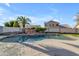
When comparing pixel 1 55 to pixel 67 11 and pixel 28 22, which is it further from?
pixel 67 11

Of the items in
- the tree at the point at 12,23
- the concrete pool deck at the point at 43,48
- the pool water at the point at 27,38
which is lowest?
the concrete pool deck at the point at 43,48

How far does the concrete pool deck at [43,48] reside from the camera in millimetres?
6898

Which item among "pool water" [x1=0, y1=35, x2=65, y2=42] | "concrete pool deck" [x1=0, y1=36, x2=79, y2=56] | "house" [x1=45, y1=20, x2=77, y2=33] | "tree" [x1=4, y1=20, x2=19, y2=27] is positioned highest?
"tree" [x1=4, y1=20, x2=19, y2=27]

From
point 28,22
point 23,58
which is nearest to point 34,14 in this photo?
point 28,22

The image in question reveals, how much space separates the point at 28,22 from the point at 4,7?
362 mm

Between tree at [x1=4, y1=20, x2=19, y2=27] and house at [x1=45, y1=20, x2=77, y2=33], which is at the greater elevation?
tree at [x1=4, y1=20, x2=19, y2=27]

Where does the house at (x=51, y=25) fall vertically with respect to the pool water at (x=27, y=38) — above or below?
above

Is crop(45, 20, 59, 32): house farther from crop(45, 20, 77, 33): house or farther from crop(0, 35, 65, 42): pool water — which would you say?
crop(0, 35, 65, 42): pool water

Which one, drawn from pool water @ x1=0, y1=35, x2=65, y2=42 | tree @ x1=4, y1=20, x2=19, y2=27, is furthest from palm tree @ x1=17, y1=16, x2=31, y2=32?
pool water @ x1=0, y1=35, x2=65, y2=42

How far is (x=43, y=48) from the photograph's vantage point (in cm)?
691

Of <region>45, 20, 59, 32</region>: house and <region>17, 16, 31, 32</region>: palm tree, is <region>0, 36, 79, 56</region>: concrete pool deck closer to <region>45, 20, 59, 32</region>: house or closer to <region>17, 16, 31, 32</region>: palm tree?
<region>45, 20, 59, 32</region>: house

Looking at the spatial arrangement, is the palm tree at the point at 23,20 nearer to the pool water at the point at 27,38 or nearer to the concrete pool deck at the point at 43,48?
the pool water at the point at 27,38

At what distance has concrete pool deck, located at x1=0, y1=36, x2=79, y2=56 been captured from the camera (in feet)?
22.6

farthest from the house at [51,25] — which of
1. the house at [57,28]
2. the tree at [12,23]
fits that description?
the tree at [12,23]
